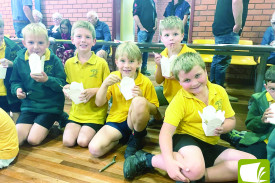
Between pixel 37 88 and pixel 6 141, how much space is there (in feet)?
1.79

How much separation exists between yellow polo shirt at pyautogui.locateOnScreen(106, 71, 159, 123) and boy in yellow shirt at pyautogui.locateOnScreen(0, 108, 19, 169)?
0.66 meters

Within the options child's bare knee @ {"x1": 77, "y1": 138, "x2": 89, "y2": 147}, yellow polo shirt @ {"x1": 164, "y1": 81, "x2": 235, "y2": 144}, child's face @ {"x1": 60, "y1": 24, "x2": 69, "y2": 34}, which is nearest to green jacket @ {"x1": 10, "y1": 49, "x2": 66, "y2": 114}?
child's bare knee @ {"x1": 77, "y1": 138, "x2": 89, "y2": 147}

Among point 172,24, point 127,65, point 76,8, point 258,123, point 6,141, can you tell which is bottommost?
point 6,141

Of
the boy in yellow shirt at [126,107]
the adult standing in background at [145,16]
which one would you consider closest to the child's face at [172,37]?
the boy in yellow shirt at [126,107]

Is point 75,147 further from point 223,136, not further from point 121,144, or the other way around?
point 223,136

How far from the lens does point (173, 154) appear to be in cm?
114

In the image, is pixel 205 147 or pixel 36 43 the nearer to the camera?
pixel 205 147

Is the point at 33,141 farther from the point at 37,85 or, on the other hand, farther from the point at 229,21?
the point at 229,21

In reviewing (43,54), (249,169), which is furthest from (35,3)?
(249,169)

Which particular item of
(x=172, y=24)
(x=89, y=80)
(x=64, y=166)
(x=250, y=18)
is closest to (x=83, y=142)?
(x=64, y=166)

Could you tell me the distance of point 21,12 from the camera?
3377 mm

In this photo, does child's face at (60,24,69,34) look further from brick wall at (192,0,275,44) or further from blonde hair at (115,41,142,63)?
blonde hair at (115,41,142,63)

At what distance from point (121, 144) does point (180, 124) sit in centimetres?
61

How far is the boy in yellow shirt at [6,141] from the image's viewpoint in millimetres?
1334
